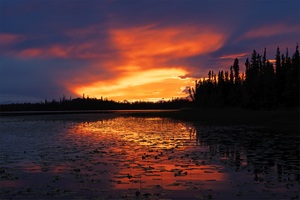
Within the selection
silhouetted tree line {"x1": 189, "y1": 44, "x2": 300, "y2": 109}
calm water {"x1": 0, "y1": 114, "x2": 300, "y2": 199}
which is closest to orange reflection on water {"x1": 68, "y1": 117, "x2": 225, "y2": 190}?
calm water {"x1": 0, "y1": 114, "x2": 300, "y2": 199}

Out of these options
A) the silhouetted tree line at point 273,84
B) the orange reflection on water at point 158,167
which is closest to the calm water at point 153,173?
the orange reflection on water at point 158,167

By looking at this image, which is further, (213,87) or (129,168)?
(213,87)

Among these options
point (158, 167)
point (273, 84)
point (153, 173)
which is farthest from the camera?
point (273, 84)

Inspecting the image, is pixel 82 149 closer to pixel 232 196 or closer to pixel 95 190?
pixel 95 190

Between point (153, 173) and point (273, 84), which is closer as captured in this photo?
point (153, 173)

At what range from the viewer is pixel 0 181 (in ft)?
54.7

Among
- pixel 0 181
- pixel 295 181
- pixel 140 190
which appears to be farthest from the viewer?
pixel 0 181

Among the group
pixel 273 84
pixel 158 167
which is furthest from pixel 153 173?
pixel 273 84

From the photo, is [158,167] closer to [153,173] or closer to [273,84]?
[153,173]

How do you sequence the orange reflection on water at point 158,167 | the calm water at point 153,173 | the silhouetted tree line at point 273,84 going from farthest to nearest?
1. the silhouetted tree line at point 273,84
2. the orange reflection on water at point 158,167
3. the calm water at point 153,173

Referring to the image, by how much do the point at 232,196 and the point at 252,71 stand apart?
11084 cm

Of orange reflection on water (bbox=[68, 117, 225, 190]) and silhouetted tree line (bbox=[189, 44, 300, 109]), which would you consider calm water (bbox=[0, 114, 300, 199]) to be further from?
silhouetted tree line (bbox=[189, 44, 300, 109])

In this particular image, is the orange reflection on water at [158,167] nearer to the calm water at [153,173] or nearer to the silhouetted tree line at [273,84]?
the calm water at [153,173]

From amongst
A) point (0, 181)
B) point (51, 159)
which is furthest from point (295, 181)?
point (51, 159)
